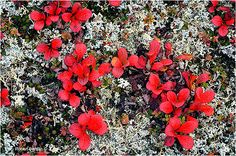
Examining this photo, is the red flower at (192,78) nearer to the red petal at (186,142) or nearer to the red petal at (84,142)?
the red petal at (186,142)

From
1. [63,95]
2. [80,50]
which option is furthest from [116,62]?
[63,95]

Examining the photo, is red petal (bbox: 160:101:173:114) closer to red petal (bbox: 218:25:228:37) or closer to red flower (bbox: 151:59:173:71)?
red flower (bbox: 151:59:173:71)

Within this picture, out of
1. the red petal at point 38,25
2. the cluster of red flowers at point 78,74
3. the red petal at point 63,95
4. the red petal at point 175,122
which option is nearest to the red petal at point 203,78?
the red petal at point 175,122

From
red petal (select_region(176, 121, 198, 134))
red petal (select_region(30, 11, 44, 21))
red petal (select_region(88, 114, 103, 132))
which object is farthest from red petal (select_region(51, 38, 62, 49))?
red petal (select_region(176, 121, 198, 134))

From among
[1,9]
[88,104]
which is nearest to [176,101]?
[88,104]

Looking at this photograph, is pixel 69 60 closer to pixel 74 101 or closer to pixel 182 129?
pixel 74 101
